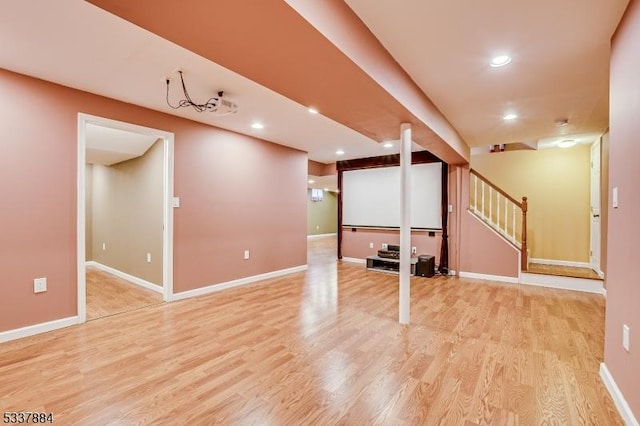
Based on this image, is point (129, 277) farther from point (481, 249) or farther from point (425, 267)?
point (481, 249)

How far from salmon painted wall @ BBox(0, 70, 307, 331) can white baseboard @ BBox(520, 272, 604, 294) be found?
400 centimetres

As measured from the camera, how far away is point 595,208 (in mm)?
4918

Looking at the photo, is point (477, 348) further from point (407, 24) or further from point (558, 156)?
point (558, 156)

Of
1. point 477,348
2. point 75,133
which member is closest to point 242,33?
point 75,133

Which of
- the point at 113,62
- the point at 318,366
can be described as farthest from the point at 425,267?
the point at 113,62

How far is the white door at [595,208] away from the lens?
4.74m

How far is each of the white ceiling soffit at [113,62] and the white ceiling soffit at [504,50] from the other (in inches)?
56.8

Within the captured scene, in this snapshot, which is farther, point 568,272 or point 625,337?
point 568,272

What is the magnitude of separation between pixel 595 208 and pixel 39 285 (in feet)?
24.9


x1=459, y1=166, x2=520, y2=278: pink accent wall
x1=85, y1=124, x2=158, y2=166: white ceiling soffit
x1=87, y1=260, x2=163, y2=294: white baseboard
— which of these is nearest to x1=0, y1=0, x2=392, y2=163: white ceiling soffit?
x1=85, y1=124, x2=158, y2=166: white ceiling soffit

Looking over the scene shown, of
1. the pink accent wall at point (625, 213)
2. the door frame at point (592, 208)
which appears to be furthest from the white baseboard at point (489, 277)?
the pink accent wall at point (625, 213)

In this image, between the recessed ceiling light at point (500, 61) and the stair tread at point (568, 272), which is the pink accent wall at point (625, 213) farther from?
the stair tread at point (568, 272)

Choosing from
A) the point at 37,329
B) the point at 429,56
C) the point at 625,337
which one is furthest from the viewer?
the point at 37,329

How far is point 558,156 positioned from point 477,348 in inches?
201
